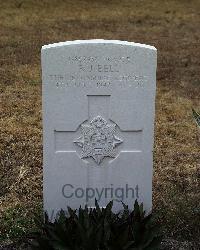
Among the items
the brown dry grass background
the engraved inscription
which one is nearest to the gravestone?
the engraved inscription

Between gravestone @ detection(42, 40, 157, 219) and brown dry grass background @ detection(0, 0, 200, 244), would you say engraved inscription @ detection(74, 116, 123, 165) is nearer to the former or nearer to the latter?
gravestone @ detection(42, 40, 157, 219)

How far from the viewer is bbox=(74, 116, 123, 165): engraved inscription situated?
386cm

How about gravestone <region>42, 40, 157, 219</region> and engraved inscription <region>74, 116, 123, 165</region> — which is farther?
engraved inscription <region>74, 116, 123, 165</region>

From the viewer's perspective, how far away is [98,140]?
393 cm

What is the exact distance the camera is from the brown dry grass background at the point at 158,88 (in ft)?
15.7

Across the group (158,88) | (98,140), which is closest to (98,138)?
(98,140)

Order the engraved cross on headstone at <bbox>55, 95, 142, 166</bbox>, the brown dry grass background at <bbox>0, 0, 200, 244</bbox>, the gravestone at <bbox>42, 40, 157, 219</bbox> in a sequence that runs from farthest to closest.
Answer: the brown dry grass background at <bbox>0, 0, 200, 244</bbox>
the engraved cross on headstone at <bbox>55, 95, 142, 166</bbox>
the gravestone at <bbox>42, 40, 157, 219</bbox>

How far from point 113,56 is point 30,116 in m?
3.25

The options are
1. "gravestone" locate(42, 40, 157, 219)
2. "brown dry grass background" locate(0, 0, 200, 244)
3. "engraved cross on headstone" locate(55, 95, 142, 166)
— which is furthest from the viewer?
"brown dry grass background" locate(0, 0, 200, 244)

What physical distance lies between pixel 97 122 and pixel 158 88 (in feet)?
14.9

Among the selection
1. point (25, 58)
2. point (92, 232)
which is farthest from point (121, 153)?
point (25, 58)

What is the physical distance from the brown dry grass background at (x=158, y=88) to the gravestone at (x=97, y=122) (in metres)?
0.54

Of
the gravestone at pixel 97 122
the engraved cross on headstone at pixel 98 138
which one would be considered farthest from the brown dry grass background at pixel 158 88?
the engraved cross on headstone at pixel 98 138

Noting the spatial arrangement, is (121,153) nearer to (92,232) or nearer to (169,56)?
(92,232)
